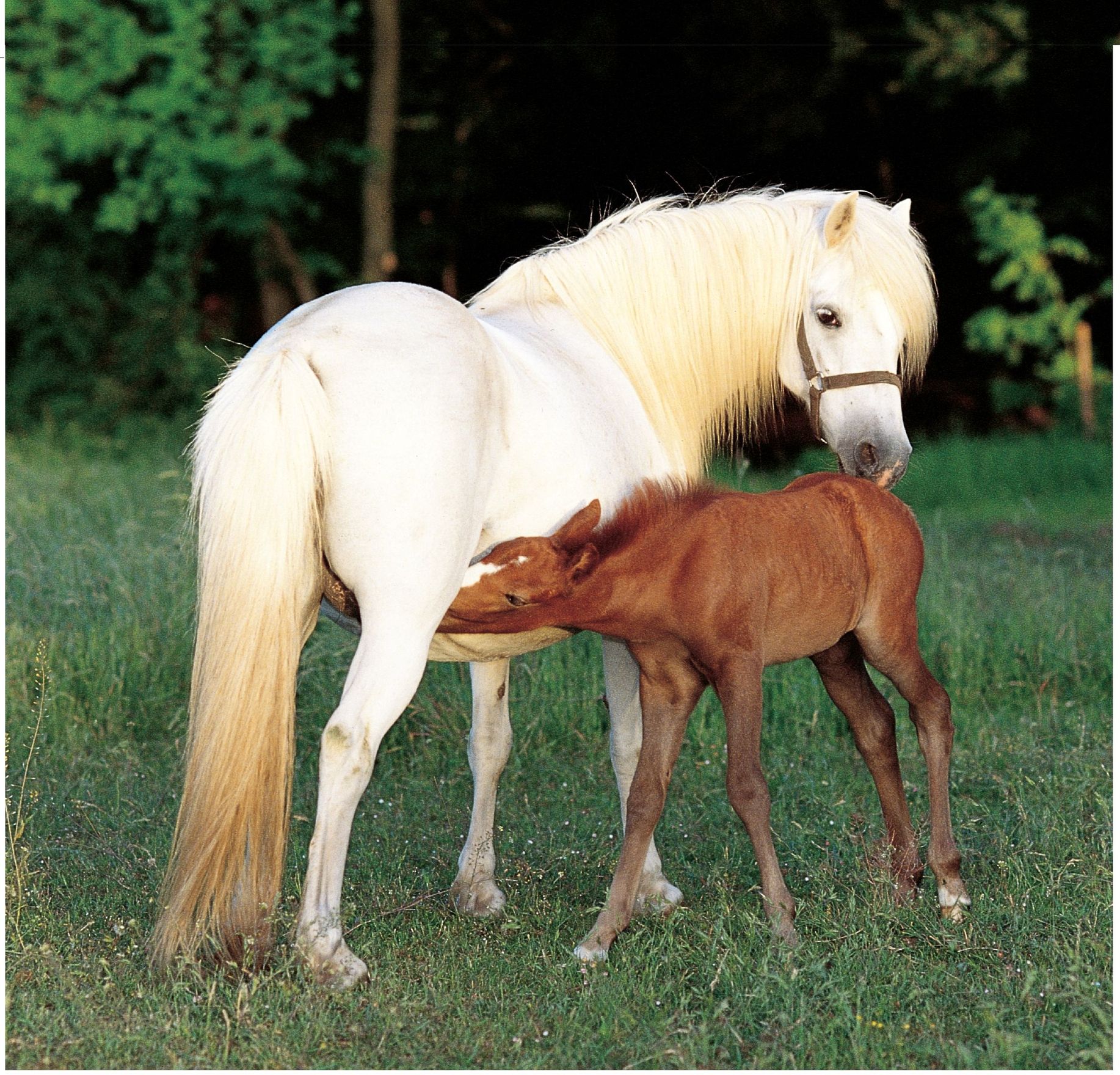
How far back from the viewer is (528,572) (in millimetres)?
3047

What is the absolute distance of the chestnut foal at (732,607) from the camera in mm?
3156

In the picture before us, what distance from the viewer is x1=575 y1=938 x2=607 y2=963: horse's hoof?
3219 mm

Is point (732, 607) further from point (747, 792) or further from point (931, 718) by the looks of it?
point (931, 718)

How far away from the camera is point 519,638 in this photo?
11.5ft

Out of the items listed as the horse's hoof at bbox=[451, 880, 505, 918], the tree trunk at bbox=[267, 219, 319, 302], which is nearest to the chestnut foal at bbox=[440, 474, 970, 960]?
the horse's hoof at bbox=[451, 880, 505, 918]

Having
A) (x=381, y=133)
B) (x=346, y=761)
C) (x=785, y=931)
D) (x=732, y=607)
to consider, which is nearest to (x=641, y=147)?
(x=381, y=133)

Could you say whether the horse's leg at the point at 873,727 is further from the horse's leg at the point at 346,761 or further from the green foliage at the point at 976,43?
the green foliage at the point at 976,43

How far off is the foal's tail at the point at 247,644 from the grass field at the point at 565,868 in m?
0.20

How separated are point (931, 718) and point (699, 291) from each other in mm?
1320

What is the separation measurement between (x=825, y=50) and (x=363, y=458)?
12.3m

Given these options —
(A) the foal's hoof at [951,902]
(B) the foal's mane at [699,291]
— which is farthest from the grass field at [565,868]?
(B) the foal's mane at [699,291]

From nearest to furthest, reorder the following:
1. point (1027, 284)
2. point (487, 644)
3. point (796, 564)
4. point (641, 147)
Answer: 1. point (796, 564)
2. point (487, 644)
3. point (1027, 284)
4. point (641, 147)

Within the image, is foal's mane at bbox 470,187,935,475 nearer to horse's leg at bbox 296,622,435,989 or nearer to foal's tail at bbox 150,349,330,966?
foal's tail at bbox 150,349,330,966

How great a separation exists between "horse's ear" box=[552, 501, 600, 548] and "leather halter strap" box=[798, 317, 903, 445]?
1009 millimetres
